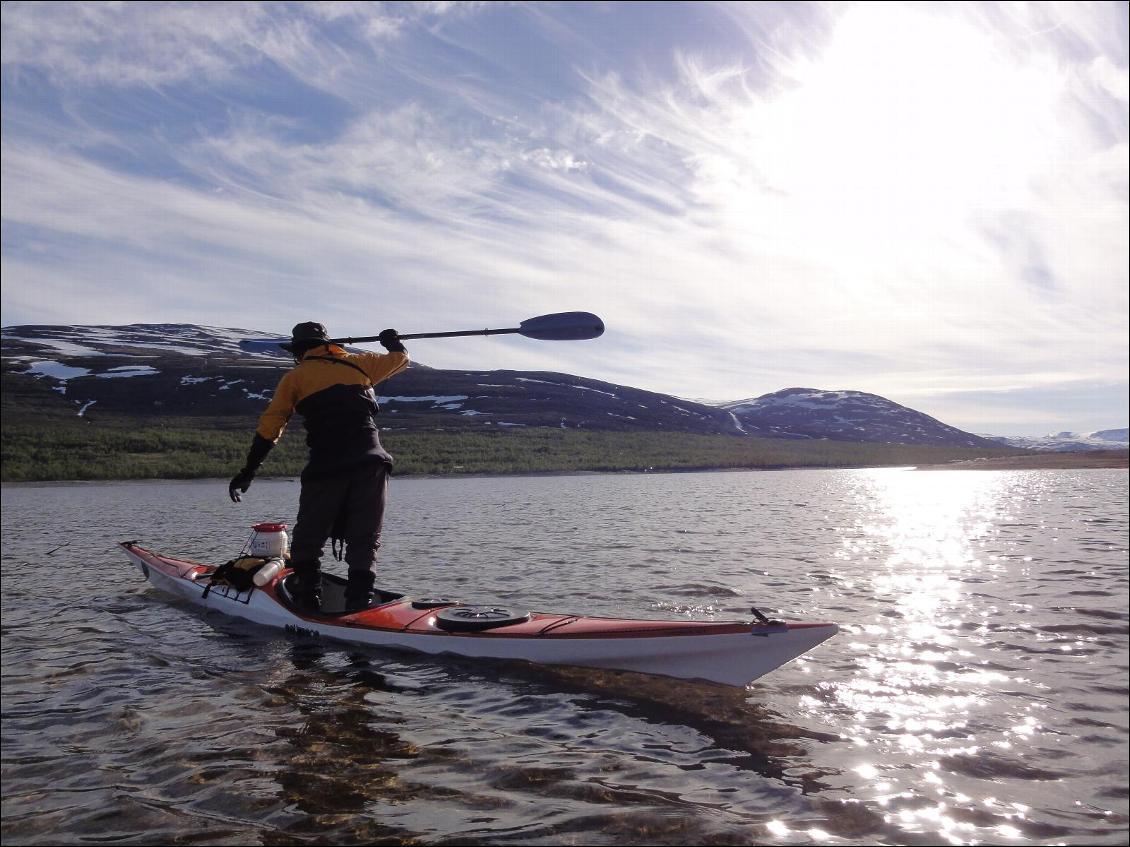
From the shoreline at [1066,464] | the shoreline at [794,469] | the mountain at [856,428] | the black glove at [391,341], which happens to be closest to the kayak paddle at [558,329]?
the black glove at [391,341]

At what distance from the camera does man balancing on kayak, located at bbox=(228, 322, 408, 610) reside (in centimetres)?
834

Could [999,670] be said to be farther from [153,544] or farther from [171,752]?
[153,544]

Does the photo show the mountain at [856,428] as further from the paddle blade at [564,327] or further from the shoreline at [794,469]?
the paddle blade at [564,327]

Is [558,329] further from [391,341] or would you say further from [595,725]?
[595,725]

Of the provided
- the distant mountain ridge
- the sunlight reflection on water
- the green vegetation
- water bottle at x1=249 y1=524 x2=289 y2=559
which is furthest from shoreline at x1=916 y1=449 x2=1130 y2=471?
water bottle at x1=249 y1=524 x2=289 y2=559

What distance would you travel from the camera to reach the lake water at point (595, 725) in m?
4.21

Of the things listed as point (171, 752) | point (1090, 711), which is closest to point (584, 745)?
point (171, 752)

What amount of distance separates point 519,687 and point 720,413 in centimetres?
14235

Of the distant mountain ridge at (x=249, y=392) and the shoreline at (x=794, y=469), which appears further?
the distant mountain ridge at (x=249, y=392)

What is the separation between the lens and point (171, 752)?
214 inches

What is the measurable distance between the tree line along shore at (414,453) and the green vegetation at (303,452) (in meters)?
0.08

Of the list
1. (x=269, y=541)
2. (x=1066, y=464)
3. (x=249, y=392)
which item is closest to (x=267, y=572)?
(x=269, y=541)

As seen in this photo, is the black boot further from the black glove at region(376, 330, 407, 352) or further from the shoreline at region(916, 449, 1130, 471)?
the shoreline at region(916, 449, 1130, 471)

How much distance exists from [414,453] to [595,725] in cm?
6106
